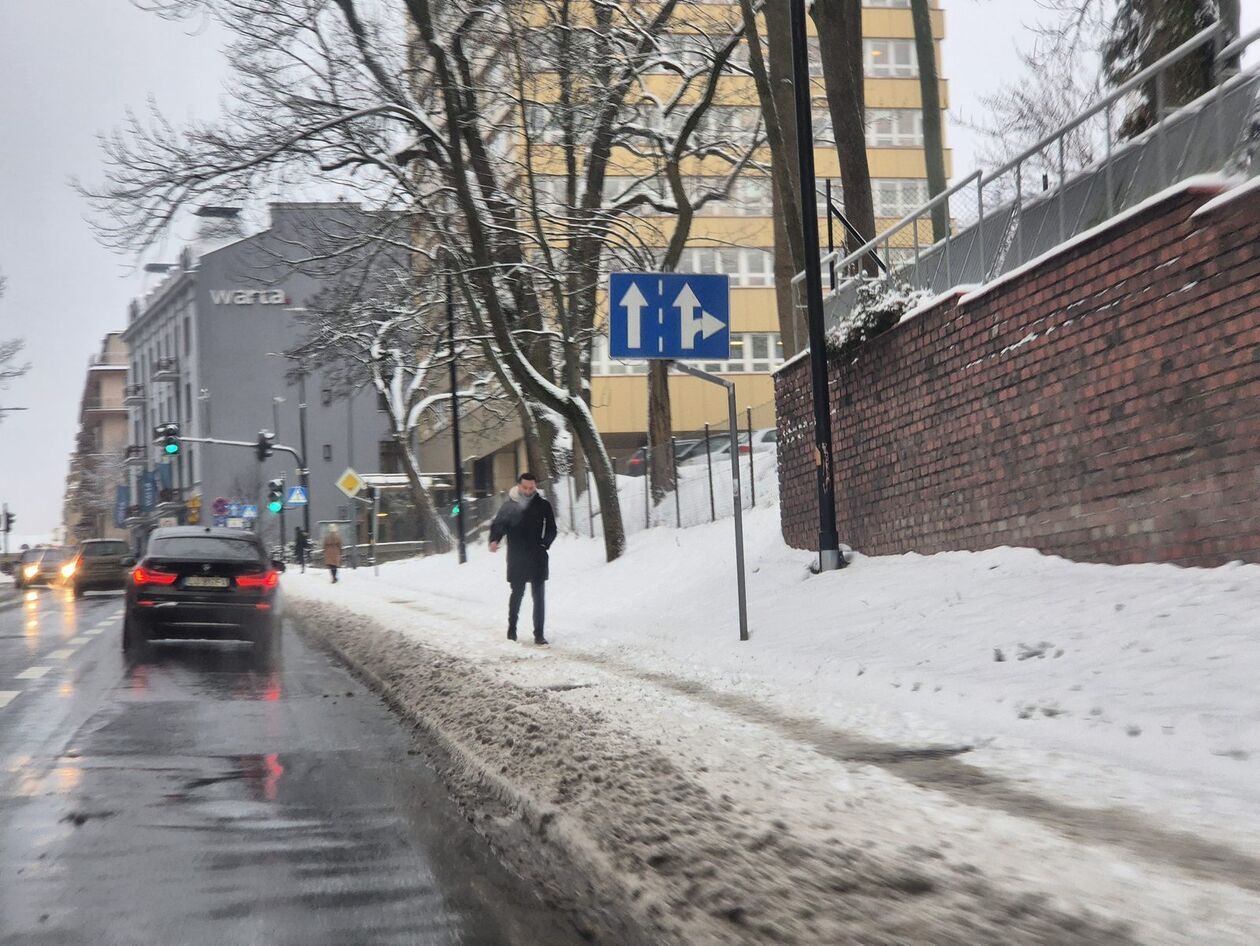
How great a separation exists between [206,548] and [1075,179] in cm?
1062

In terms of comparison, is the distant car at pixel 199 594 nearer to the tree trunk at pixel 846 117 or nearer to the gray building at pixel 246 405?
the tree trunk at pixel 846 117

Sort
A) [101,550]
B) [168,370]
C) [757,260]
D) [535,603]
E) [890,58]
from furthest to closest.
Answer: [168,370], [757,260], [890,58], [101,550], [535,603]

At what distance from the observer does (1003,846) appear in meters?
5.21

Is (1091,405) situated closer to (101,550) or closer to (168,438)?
(168,438)

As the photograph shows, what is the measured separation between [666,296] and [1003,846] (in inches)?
317

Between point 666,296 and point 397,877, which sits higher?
point 666,296

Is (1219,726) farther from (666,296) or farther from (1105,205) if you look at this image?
(666,296)

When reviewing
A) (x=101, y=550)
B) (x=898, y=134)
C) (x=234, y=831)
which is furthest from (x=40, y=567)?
(x=234, y=831)

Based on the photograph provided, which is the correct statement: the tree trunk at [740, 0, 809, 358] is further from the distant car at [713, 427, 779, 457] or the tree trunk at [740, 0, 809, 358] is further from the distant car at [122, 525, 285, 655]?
the distant car at [122, 525, 285, 655]

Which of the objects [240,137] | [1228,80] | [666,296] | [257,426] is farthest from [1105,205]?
[257,426]

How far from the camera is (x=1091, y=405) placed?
11.0 m

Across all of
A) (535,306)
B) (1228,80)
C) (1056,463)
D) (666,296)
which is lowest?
(1056,463)

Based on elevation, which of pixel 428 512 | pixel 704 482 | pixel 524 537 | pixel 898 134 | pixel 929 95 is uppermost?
pixel 898 134

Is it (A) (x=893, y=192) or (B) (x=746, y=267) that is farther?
(B) (x=746, y=267)
